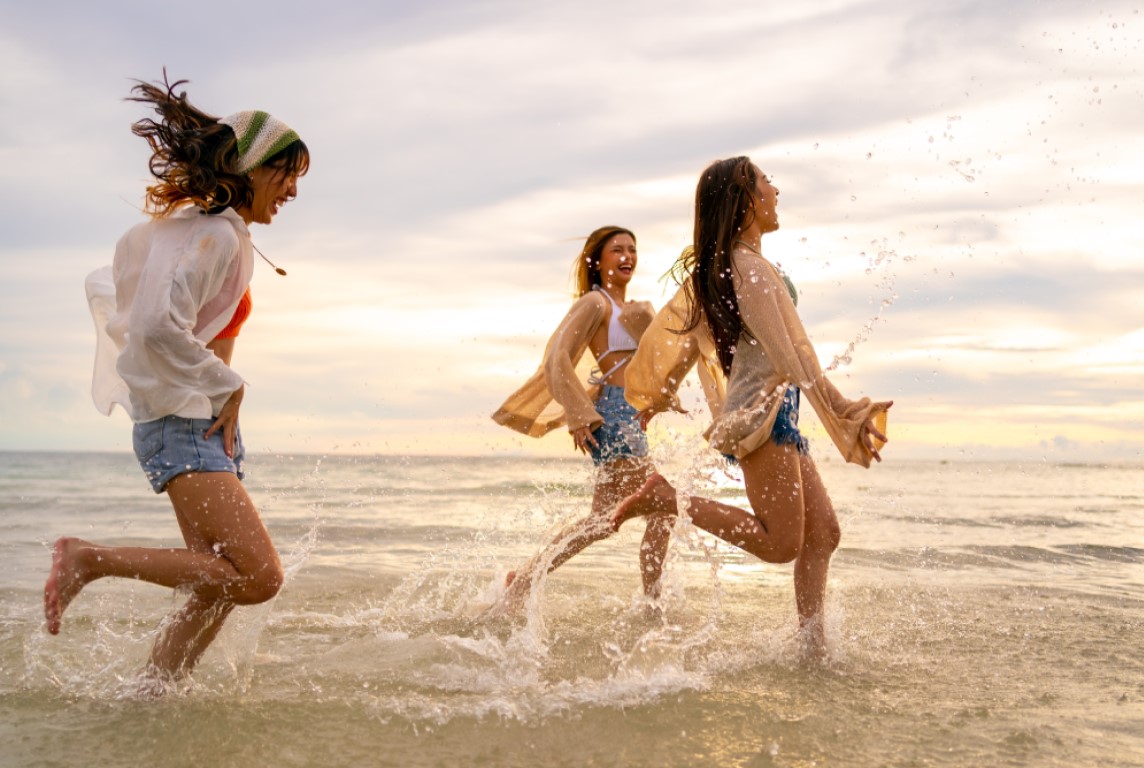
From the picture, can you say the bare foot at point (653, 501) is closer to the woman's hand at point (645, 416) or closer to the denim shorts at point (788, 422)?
the denim shorts at point (788, 422)

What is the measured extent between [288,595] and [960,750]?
458 cm

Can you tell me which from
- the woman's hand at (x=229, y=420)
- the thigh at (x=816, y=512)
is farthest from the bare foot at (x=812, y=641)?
the woman's hand at (x=229, y=420)

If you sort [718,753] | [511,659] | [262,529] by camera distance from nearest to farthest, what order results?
[718,753] < [262,529] < [511,659]

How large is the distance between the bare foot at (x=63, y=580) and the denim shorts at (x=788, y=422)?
8.27ft

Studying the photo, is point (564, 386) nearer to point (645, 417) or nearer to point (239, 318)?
point (645, 417)

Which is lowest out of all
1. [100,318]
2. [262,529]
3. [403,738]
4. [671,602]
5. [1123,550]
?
[1123,550]

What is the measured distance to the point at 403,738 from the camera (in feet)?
10.4

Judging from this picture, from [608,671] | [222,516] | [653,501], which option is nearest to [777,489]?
[653,501]

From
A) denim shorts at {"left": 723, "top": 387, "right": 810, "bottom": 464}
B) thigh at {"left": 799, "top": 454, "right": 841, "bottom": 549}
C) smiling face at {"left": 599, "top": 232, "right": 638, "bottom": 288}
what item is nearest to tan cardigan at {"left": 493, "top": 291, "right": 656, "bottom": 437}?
smiling face at {"left": 599, "top": 232, "right": 638, "bottom": 288}

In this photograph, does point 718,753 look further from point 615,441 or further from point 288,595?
point 288,595

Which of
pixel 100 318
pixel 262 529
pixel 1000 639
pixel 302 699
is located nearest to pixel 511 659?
pixel 302 699

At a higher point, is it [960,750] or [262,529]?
[262,529]

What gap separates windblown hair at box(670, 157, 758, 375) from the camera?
4.12m

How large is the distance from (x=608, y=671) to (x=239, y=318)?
2.09 meters
